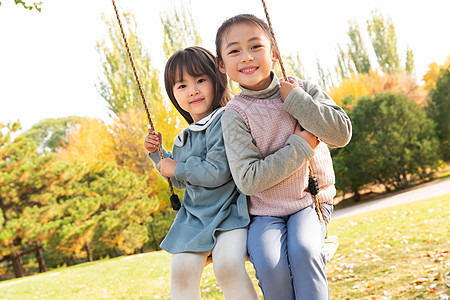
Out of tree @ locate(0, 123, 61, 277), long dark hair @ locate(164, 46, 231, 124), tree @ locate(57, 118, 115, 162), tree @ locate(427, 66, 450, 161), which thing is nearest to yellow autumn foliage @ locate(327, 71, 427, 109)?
tree @ locate(427, 66, 450, 161)

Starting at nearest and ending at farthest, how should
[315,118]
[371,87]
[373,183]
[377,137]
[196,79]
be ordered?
1. [315,118]
2. [196,79]
3. [377,137]
4. [373,183]
5. [371,87]

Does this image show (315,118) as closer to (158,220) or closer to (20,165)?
(20,165)

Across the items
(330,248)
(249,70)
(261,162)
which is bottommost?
(330,248)

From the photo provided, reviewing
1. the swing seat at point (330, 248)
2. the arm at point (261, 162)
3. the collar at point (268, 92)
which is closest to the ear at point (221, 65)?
the collar at point (268, 92)

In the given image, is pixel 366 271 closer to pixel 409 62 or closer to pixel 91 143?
pixel 91 143

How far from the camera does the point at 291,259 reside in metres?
1.74

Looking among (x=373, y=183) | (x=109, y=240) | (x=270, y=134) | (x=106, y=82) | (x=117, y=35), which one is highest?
(x=117, y=35)

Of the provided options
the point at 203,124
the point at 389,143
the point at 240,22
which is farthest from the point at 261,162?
the point at 389,143

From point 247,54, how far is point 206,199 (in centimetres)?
67

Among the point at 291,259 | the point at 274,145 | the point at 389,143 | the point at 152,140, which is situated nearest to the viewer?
the point at 291,259

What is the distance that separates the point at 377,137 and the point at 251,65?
13236mm

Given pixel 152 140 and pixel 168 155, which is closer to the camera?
pixel 152 140

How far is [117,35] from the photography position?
18891mm

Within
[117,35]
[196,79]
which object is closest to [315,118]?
[196,79]
